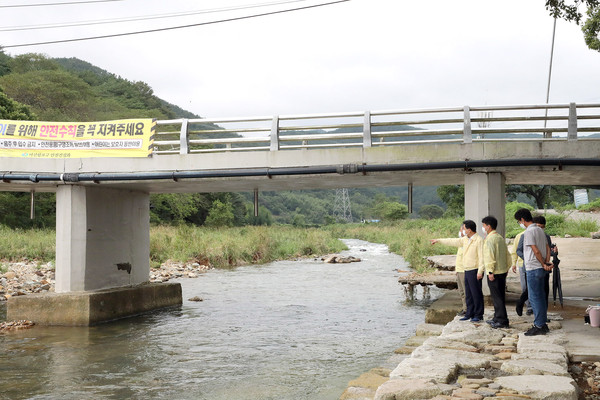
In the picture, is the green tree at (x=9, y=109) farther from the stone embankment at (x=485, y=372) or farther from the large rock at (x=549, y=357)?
the large rock at (x=549, y=357)

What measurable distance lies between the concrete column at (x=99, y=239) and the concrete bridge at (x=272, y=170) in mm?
26

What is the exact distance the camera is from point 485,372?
7.41 m

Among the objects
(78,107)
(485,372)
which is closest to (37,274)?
(485,372)

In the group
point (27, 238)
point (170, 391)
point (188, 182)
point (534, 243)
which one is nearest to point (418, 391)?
point (534, 243)

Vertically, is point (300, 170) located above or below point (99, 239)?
above

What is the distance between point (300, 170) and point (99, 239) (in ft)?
19.1

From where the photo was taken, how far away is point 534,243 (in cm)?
923

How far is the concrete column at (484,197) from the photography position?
44.0ft

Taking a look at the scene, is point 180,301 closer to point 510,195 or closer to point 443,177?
point 443,177

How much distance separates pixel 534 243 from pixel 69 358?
859 cm

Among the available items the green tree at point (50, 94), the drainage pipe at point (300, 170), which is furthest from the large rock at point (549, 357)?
the green tree at point (50, 94)

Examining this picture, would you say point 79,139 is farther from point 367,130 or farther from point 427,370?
point 427,370

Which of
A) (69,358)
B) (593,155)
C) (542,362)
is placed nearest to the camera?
(542,362)

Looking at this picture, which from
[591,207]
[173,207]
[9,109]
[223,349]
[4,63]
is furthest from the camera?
[4,63]
